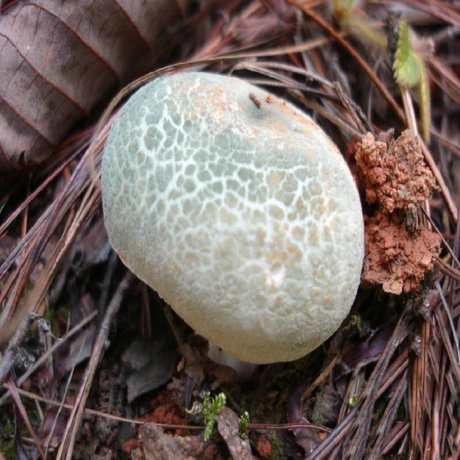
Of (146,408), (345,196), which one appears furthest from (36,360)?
(345,196)

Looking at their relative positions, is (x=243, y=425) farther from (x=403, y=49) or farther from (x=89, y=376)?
(x=403, y=49)

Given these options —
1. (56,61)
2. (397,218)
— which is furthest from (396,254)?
(56,61)

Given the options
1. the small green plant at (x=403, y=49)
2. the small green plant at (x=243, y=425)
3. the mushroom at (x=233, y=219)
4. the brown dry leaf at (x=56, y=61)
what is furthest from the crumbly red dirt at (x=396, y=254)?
the brown dry leaf at (x=56, y=61)

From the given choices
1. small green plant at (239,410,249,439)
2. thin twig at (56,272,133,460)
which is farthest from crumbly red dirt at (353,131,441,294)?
thin twig at (56,272,133,460)

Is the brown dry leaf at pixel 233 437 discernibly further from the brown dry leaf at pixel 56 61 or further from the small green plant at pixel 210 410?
the brown dry leaf at pixel 56 61

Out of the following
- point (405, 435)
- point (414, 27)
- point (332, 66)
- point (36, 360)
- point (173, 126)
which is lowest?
point (405, 435)

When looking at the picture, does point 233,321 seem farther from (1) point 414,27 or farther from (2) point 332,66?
(1) point 414,27
